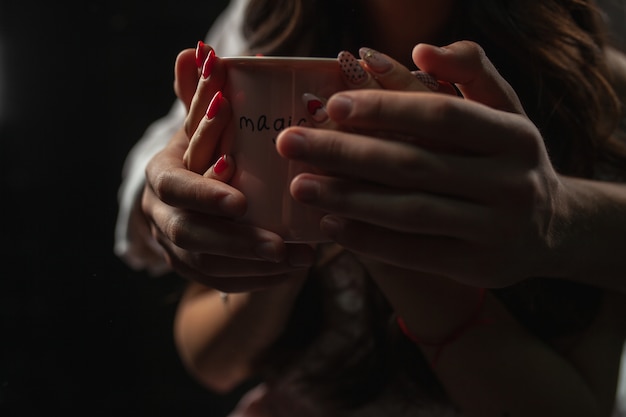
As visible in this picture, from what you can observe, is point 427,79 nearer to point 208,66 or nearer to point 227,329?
point 208,66

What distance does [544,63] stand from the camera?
13.0 inches

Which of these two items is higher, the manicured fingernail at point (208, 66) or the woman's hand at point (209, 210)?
the manicured fingernail at point (208, 66)

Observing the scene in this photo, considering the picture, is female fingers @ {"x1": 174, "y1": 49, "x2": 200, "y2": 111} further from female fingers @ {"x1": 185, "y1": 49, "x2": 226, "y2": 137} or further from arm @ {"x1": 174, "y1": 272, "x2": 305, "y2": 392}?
arm @ {"x1": 174, "y1": 272, "x2": 305, "y2": 392}

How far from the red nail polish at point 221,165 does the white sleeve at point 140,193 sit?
0.22m

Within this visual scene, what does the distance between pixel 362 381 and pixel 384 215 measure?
0.27m

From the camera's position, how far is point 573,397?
386 mm

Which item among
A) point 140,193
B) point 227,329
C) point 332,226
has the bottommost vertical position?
point 227,329

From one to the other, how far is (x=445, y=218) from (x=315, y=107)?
8cm

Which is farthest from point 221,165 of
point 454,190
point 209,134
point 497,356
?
point 497,356

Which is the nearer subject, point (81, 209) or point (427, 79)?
point (427, 79)

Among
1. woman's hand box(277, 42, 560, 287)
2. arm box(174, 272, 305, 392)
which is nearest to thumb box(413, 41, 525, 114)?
woman's hand box(277, 42, 560, 287)

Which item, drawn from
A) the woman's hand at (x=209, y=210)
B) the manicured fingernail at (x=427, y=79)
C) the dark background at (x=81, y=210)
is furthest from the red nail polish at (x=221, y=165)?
the dark background at (x=81, y=210)

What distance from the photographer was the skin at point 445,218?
24cm

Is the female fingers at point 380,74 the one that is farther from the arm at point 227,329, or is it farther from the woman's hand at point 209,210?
the arm at point 227,329
